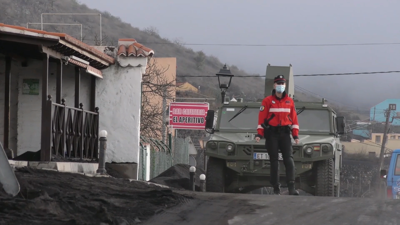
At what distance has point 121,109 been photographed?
17.0m

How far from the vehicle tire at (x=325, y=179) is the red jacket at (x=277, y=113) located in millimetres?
2760

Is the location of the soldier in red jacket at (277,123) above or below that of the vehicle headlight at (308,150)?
above

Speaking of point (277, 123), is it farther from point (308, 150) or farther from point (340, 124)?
point (340, 124)

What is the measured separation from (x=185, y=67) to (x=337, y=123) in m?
89.1

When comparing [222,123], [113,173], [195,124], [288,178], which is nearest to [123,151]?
[113,173]

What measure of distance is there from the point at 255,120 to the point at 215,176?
5.58 feet

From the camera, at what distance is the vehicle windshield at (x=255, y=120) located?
15430mm

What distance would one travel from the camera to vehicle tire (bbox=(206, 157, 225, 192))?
14422 millimetres

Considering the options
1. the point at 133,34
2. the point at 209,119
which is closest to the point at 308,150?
the point at 209,119

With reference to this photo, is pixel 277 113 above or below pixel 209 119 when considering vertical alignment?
above

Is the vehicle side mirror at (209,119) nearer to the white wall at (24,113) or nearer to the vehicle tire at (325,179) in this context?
the vehicle tire at (325,179)

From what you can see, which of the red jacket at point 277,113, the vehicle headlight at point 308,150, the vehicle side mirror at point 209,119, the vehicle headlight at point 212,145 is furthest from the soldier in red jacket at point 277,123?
the vehicle side mirror at point 209,119

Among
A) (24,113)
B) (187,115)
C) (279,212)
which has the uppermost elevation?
(24,113)

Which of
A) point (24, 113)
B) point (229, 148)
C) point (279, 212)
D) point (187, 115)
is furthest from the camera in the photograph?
point (187, 115)
